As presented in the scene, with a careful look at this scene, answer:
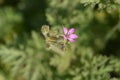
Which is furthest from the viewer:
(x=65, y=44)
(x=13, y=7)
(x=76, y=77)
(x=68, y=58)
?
(x=13, y=7)

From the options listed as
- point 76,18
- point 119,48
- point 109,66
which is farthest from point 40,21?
point 109,66

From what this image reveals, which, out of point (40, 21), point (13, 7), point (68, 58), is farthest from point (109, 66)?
point (13, 7)

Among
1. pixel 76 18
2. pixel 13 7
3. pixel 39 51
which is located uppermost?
pixel 13 7

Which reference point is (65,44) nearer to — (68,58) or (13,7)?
(68,58)

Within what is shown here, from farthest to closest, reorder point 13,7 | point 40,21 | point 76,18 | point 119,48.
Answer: point 13,7 → point 40,21 → point 119,48 → point 76,18

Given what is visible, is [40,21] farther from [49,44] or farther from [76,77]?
[49,44]

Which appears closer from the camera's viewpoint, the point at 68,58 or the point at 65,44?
Answer: the point at 65,44

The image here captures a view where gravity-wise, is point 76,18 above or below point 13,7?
below
